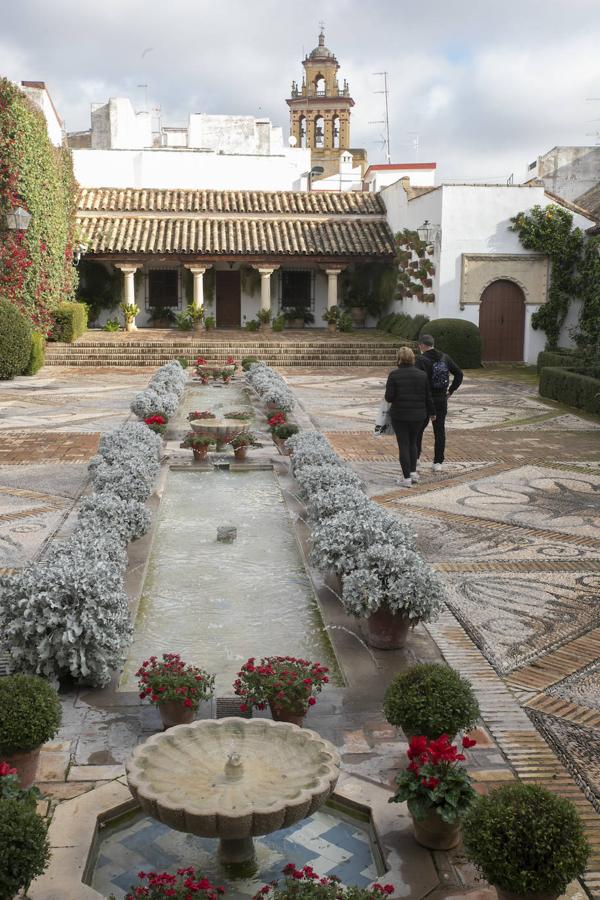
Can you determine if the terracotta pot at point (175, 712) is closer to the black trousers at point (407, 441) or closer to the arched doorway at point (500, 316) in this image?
the black trousers at point (407, 441)

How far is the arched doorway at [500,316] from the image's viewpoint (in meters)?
24.6

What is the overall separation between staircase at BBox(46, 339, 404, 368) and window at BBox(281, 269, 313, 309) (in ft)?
20.4

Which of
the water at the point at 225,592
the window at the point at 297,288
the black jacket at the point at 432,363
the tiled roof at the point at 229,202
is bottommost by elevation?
the water at the point at 225,592

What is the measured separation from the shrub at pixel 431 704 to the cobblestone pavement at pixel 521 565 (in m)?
0.39

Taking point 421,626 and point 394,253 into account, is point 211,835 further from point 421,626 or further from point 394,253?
point 394,253

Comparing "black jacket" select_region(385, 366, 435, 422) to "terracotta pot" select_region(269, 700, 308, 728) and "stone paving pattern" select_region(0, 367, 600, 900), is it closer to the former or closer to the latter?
"stone paving pattern" select_region(0, 367, 600, 900)

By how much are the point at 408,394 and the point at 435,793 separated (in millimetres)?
6502

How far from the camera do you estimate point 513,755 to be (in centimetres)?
421

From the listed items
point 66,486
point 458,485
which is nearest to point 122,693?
point 66,486

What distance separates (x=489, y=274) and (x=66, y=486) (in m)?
17.2

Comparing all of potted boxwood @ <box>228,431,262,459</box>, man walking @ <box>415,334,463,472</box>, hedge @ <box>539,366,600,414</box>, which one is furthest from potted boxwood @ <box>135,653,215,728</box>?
hedge @ <box>539,366,600,414</box>

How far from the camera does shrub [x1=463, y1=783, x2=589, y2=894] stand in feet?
9.50

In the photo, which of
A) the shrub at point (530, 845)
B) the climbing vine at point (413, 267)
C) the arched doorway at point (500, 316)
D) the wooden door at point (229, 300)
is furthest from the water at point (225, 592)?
the wooden door at point (229, 300)

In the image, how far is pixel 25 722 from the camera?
3.75 metres
